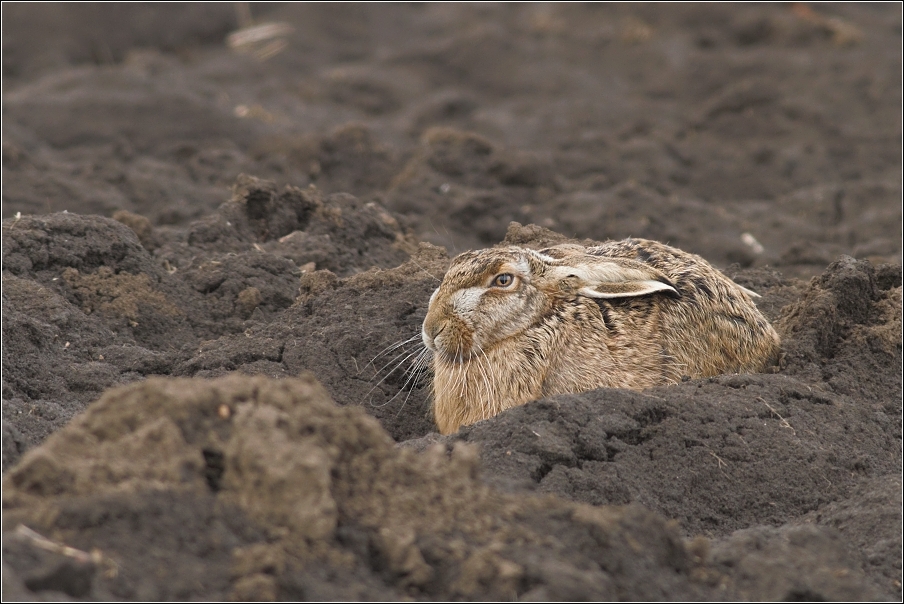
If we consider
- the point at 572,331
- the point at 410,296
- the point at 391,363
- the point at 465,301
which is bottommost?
the point at 391,363

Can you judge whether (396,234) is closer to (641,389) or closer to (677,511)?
(641,389)

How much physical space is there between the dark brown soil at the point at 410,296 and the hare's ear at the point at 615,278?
656mm

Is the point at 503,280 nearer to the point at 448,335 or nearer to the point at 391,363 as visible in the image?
the point at 448,335

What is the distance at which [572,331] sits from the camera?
21.8ft

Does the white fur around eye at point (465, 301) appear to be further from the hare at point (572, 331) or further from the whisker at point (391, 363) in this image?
the whisker at point (391, 363)

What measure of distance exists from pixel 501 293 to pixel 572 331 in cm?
46

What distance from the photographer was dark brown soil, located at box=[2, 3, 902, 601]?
12.1ft

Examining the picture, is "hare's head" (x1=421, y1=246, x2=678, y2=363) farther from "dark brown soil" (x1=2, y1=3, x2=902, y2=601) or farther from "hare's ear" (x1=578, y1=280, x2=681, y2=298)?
"dark brown soil" (x1=2, y1=3, x2=902, y2=601)

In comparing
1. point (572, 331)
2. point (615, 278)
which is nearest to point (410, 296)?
point (572, 331)

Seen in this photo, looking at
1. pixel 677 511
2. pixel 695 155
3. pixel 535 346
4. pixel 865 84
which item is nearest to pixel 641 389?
pixel 535 346

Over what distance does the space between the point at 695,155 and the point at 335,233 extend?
7213 mm

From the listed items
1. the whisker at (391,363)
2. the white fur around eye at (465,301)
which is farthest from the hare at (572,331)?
the whisker at (391,363)

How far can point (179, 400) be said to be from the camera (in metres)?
3.82

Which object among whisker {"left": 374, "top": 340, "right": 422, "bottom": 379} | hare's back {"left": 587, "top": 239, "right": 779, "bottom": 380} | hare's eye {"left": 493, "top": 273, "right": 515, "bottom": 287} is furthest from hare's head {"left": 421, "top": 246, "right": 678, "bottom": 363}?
whisker {"left": 374, "top": 340, "right": 422, "bottom": 379}
